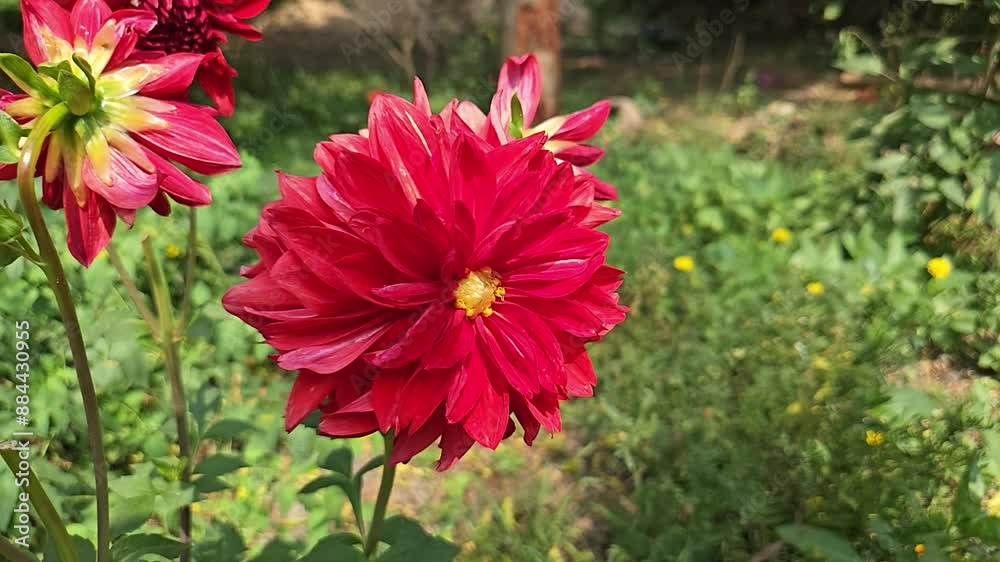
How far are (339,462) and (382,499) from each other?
29 centimetres

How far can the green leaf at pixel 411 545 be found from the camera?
102 cm

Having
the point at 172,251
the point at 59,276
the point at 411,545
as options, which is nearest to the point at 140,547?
the point at 411,545

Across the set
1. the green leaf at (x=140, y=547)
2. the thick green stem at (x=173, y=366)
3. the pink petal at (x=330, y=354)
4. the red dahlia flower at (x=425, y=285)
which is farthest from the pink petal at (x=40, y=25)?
the green leaf at (x=140, y=547)

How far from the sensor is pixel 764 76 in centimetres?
609

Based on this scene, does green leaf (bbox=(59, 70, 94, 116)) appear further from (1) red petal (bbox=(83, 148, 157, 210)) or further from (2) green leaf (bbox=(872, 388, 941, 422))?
(2) green leaf (bbox=(872, 388, 941, 422))

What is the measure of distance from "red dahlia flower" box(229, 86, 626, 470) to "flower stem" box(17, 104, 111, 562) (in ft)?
0.46

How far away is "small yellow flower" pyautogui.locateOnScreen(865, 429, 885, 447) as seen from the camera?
73.9 inches

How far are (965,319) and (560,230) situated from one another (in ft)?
8.20

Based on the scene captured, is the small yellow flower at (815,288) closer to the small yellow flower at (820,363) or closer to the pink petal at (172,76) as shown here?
the small yellow flower at (820,363)

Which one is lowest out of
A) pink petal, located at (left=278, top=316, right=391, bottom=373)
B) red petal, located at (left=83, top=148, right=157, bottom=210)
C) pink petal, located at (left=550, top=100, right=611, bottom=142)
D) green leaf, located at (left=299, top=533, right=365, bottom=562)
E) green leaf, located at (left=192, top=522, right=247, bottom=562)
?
green leaf, located at (left=192, top=522, right=247, bottom=562)

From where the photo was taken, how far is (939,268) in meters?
2.72

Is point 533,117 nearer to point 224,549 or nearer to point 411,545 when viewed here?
point 411,545

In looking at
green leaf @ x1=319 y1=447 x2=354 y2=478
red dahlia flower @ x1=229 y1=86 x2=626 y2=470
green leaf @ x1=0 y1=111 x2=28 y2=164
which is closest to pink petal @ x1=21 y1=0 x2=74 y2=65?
green leaf @ x1=0 y1=111 x2=28 y2=164

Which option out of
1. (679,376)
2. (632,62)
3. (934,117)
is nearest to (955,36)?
(934,117)
